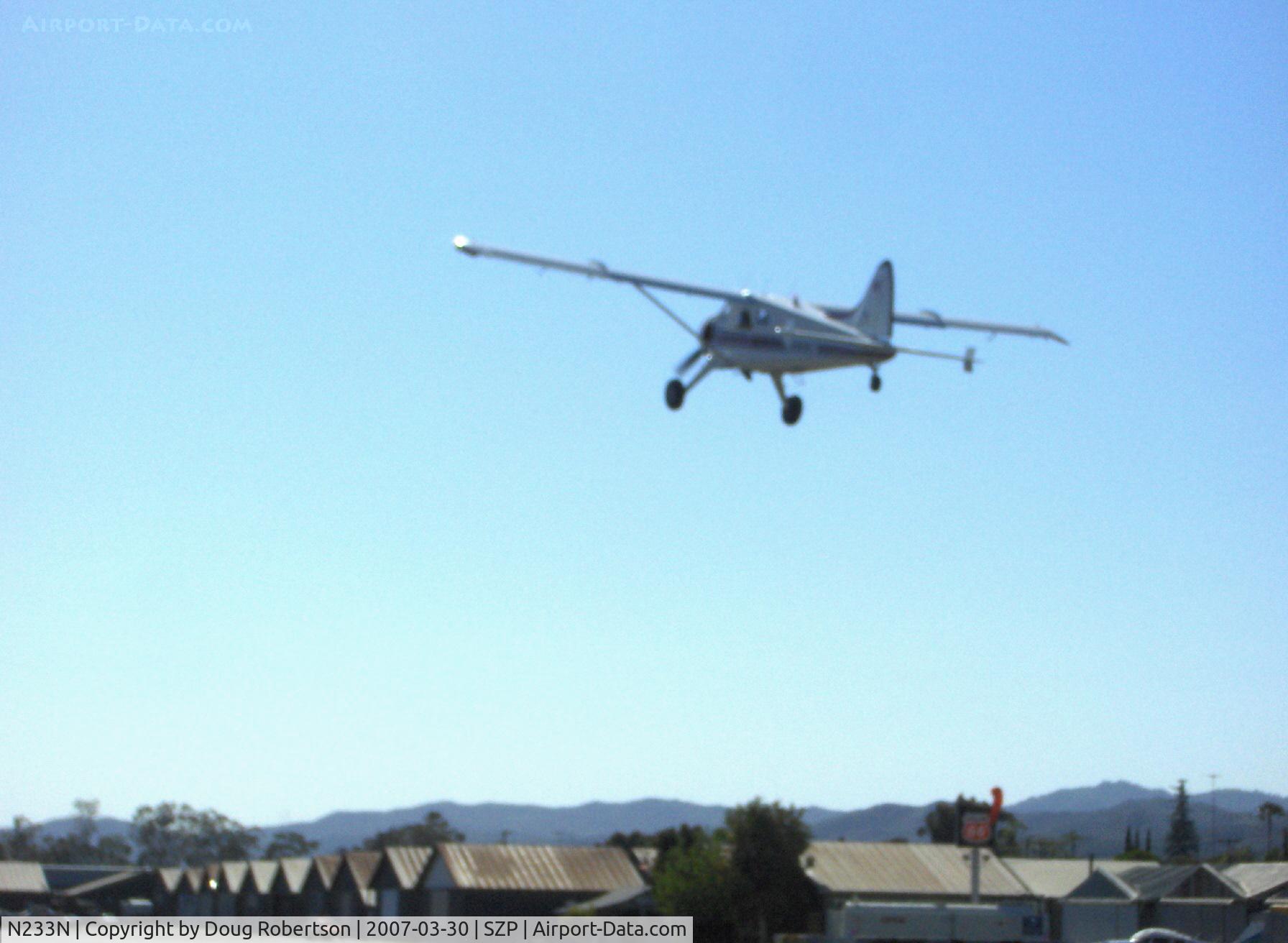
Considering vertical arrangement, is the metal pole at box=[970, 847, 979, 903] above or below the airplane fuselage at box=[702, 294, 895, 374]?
below

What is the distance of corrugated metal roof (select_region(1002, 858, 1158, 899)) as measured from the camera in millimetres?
64500

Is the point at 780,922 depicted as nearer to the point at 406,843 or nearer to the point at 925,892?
the point at 925,892

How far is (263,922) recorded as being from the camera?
39469 mm

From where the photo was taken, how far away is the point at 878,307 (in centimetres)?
3628

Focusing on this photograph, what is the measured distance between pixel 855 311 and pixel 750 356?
320 centimetres

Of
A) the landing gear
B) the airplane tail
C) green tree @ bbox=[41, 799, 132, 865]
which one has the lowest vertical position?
green tree @ bbox=[41, 799, 132, 865]

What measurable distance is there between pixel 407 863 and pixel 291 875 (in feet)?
46.6

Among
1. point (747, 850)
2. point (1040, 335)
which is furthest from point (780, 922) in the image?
point (1040, 335)

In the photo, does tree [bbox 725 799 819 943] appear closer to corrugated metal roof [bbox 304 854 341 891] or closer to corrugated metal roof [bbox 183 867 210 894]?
corrugated metal roof [bbox 304 854 341 891]

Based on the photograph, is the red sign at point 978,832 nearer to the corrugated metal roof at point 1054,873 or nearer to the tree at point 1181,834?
the corrugated metal roof at point 1054,873

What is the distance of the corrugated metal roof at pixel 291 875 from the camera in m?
82.8

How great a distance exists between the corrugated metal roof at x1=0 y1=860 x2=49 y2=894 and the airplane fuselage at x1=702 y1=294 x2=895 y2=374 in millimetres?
82115

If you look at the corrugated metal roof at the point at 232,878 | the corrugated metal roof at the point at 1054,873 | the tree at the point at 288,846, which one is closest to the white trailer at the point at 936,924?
the corrugated metal roof at the point at 1054,873

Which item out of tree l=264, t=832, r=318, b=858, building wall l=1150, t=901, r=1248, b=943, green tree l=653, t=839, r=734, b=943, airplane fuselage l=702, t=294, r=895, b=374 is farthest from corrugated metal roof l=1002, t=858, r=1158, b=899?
tree l=264, t=832, r=318, b=858
